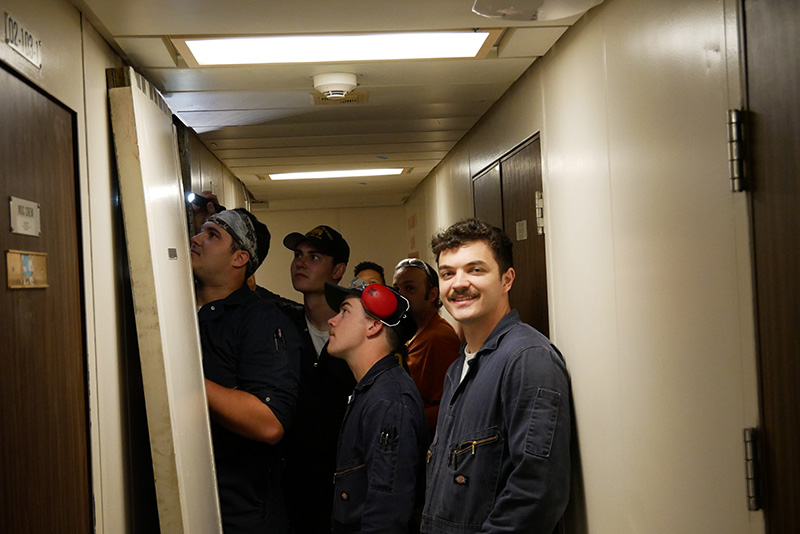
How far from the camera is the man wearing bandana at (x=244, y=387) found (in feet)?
7.53

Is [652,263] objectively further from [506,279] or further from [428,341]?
[428,341]

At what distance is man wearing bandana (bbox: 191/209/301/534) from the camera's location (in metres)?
2.29

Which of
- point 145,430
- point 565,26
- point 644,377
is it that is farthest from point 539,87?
point 145,430

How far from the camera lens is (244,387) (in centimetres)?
238

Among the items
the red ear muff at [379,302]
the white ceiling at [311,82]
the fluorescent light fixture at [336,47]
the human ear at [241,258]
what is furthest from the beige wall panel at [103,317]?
the red ear muff at [379,302]

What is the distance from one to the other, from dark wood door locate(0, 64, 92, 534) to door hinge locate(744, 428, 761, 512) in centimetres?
131

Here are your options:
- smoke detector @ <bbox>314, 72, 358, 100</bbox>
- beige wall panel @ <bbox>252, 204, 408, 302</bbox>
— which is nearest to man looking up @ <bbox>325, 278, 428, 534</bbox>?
smoke detector @ <bbox>314, 72, 358, 100</bbox>

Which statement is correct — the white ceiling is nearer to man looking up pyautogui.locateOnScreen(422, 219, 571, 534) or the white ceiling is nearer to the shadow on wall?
man looking up pyautogui.locateOnScreen(422, 219, 571, 534)

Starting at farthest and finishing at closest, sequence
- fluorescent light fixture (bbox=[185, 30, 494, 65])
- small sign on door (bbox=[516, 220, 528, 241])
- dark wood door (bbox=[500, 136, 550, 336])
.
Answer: small sign on door (bbox=[516, 220, 528, 241])
dark wood door (bbox=[500, 136, 550, 336])
fluorescent light fixture (bbox=[185, 30, 494, 65])

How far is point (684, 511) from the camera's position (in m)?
1.50

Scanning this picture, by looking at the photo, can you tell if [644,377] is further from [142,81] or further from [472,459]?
[142,81]

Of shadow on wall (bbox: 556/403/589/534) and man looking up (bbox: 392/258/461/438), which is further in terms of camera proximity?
man looking up (bbox: 392/258/461/438)

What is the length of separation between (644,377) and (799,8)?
890 millimetres

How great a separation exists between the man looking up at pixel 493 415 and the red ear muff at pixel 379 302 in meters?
0.26
